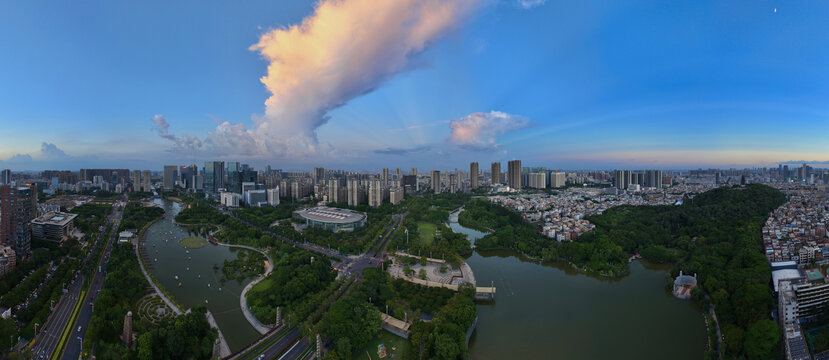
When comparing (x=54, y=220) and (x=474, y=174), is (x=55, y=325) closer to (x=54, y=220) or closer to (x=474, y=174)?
(x=54, y=220)

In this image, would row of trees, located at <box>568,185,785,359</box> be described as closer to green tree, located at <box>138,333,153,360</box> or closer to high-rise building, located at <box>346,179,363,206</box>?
green tree, located at <box>138,333,153,360</box>

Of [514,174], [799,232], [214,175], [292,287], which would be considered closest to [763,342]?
[799,232]

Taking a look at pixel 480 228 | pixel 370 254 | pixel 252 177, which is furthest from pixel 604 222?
pixel 252 177

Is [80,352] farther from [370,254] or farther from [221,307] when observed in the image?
[370,254]

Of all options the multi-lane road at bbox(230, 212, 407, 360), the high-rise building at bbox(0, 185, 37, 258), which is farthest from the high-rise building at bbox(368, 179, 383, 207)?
the high-rise building at bbox(0, 185, 37, 258)

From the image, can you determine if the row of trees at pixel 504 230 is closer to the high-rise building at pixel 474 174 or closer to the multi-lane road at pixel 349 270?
the multi-lane road at pixel 349 270
